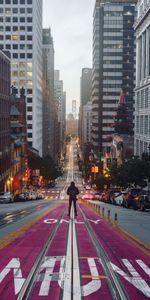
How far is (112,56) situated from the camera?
189m

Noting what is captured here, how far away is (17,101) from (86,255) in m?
103

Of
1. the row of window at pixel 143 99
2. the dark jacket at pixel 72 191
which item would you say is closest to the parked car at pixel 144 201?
the dark jacket at pixel 72 191

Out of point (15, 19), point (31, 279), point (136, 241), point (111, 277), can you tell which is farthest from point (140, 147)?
point (15, 19)

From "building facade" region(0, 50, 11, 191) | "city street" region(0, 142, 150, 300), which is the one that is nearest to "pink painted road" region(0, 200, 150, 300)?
"city street" region(0, 142, 150, 300)

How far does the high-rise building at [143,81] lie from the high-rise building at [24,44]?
58.0 metres

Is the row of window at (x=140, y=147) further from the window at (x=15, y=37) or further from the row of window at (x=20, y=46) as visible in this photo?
the window at (x=15, y=37)

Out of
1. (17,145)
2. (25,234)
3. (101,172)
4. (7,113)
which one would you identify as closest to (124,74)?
(101,172)

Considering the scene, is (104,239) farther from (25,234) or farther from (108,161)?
(108,161)

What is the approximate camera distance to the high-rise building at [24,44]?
141 metres

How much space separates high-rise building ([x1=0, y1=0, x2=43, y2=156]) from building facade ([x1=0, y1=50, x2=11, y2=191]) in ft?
201

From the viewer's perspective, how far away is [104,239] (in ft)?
55.3

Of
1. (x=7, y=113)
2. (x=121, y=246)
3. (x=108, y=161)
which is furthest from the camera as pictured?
(x=108, y=161)

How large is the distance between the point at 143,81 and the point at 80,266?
73.7m

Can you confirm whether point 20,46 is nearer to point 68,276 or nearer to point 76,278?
point 68,276
